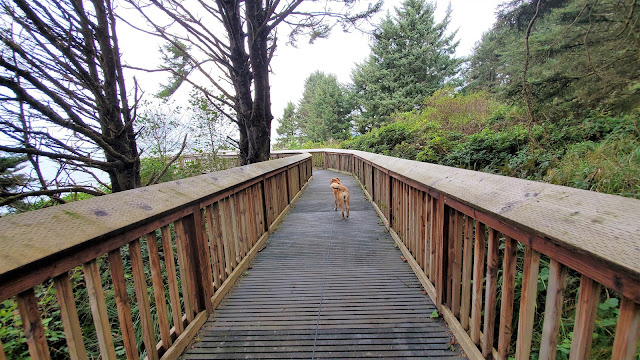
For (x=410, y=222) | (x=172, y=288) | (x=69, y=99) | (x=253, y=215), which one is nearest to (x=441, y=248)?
(x=410, y=222)

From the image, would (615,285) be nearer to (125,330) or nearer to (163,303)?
(125,330)

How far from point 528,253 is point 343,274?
2128mm

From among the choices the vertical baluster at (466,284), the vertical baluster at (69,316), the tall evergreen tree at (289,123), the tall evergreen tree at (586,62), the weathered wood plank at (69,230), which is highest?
the tall evergreen tree at (289,123)

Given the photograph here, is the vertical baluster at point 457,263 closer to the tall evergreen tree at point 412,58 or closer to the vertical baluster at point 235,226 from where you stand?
the vertical baluster at point 235,226

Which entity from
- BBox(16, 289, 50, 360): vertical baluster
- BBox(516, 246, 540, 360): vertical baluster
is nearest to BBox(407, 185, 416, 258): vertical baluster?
BBox(516, 246, 540, 360): vertical baluster

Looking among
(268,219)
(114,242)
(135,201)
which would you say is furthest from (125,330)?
(268,219)

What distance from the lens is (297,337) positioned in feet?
7.09

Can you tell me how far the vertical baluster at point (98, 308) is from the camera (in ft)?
4.37

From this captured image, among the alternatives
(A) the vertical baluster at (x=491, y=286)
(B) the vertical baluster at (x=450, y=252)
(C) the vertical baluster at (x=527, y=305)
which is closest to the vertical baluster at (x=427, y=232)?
(B) the vertical baluster at (x=450, y=252)

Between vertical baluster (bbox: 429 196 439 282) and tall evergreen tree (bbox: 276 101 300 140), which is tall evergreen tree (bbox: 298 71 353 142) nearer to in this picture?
tall evergreen tree (bbox: 276 101 300 140)

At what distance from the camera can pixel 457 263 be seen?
2.07 m

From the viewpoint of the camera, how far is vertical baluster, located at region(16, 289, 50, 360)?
3.37 feet

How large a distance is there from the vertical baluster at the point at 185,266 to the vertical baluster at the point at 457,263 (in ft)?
6.72

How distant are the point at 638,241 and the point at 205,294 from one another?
2629mm
